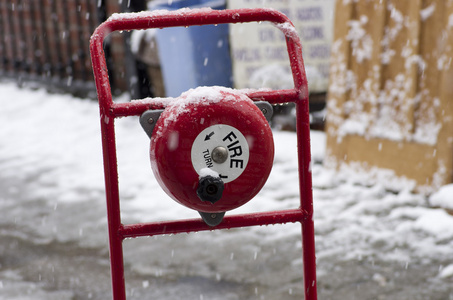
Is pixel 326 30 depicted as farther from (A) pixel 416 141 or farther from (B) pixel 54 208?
(B) pixel 54 208

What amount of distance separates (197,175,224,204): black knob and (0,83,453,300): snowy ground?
1106mm

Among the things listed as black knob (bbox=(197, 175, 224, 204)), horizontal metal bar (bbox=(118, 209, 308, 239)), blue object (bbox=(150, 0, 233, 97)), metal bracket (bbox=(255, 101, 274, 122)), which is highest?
metal bracket (bbox=(255, 101, 274, 122))

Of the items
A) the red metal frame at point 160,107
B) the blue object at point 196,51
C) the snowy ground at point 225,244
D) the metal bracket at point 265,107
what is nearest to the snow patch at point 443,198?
the snowy ground at point 225,244

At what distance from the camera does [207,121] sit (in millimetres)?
1755

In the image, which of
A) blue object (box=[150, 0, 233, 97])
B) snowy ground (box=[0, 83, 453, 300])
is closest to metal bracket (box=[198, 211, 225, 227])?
snowy ground (box=[0, 83, 453, 300])

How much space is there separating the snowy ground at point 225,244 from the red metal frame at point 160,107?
0.83m

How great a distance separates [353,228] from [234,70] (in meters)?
2.42

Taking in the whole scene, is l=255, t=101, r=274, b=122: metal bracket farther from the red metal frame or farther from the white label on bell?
the white label on bell

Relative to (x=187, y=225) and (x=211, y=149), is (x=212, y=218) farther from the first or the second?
(x=211, y=149)

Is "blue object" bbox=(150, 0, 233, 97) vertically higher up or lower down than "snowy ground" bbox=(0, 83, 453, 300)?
higher up

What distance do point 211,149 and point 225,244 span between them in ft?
5.31

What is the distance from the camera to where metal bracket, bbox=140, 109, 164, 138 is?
1.85 m

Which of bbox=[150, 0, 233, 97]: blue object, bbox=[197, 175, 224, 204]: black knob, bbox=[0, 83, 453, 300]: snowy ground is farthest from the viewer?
bbox=[150, 0, 233, 97]: blue object

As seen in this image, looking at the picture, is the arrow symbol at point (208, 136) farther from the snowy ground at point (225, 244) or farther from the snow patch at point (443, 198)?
the snow patch at point (443, 198)
